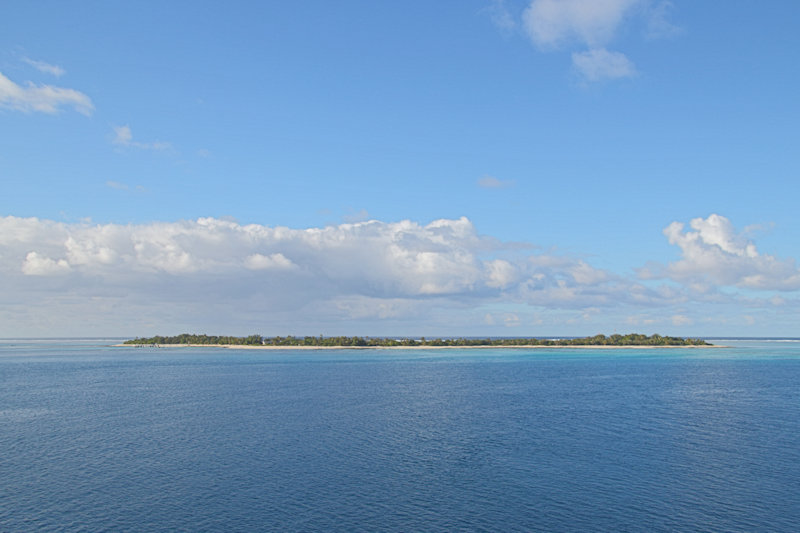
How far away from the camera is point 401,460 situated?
51844 millimetres

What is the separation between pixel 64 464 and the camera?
1981 inches

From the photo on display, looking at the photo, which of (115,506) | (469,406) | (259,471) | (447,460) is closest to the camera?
(115,506)

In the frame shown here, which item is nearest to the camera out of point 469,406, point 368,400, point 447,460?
point 447,460

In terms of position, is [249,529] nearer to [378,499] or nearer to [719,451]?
[378,499]

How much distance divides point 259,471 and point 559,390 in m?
71.0

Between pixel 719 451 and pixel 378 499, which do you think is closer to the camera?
pixel 378 499

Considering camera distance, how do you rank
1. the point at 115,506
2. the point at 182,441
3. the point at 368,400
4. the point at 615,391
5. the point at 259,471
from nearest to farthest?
1. the point at 115,506
2. the point at 259,471
3. the point at 182,441
4. the point at 368,400
5. the point at 615,391

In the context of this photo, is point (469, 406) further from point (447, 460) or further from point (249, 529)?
point (249, 529)

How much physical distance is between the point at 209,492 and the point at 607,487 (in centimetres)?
3369

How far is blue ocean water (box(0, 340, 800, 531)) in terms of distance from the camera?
38.0m

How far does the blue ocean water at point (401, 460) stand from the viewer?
3803 centimetres

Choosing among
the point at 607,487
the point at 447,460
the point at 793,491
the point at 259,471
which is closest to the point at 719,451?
Answer: the point at 793,491

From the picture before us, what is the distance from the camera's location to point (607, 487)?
4388cm

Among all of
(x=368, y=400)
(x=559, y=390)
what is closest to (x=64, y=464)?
(x=368, y=400)
